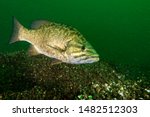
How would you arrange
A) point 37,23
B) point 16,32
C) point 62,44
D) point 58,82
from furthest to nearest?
point 58,82 → point 16,32 → point 37,23 → point 62,44

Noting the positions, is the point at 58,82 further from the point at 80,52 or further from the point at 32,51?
the point at 80,52

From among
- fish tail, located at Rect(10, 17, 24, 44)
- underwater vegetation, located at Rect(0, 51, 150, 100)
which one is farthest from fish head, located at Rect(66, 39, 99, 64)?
underwater vegetation, located at Rect(0, 51, 150, 100)

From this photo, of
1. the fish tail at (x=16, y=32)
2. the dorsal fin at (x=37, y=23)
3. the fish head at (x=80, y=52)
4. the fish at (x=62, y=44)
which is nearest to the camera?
the fish head at (x=80, y=52)

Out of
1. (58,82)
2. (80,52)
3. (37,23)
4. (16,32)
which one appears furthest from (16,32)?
(58,82)

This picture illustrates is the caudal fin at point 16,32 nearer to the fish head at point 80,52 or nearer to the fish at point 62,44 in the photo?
the fish at point 62,44

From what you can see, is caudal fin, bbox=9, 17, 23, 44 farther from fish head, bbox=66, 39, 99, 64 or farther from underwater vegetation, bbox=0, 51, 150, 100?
underwater vegetation, bbox=0, 51, 150, 100

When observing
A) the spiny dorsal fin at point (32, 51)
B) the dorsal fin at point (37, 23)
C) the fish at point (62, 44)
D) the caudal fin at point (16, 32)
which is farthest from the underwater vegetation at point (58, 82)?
the fish at point (62, 44)
